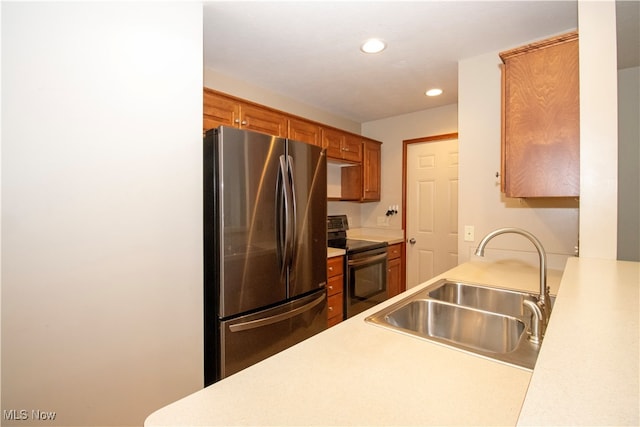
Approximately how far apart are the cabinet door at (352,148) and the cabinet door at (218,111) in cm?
137

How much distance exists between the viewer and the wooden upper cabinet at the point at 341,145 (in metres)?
3.07

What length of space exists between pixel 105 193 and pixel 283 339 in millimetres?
1354

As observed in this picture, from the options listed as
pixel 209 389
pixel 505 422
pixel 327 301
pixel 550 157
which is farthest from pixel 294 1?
pixel 327 301

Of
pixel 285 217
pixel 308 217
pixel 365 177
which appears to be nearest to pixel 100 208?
pixel 285 217

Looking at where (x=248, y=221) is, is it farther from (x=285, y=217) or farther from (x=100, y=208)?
(x=100, y=208)

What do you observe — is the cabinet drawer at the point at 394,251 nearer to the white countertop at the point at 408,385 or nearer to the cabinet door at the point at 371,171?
the cabinet door at the point at 371,171

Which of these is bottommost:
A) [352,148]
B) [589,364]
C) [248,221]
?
[589,364]

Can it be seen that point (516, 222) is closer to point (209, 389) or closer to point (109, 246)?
point (209, 389)

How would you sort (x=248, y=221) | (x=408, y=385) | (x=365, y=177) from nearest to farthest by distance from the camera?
(x=408, y=385)
(x=248, y=221)
(x=365, y=177)

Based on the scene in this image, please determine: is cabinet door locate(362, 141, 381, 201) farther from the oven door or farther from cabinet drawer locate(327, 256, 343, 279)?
cabinet drawer locate(327, 256, 343, 279)

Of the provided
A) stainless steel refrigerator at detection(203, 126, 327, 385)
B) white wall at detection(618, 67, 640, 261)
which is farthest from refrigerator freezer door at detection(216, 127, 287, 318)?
white wall at detection(618, 67, 640, 261)

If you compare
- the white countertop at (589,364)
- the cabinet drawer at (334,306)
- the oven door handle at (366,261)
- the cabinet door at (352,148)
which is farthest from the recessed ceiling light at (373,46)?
the cabinet drawer at (334,306)

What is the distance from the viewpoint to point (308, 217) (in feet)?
6.96

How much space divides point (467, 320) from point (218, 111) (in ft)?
6.76
